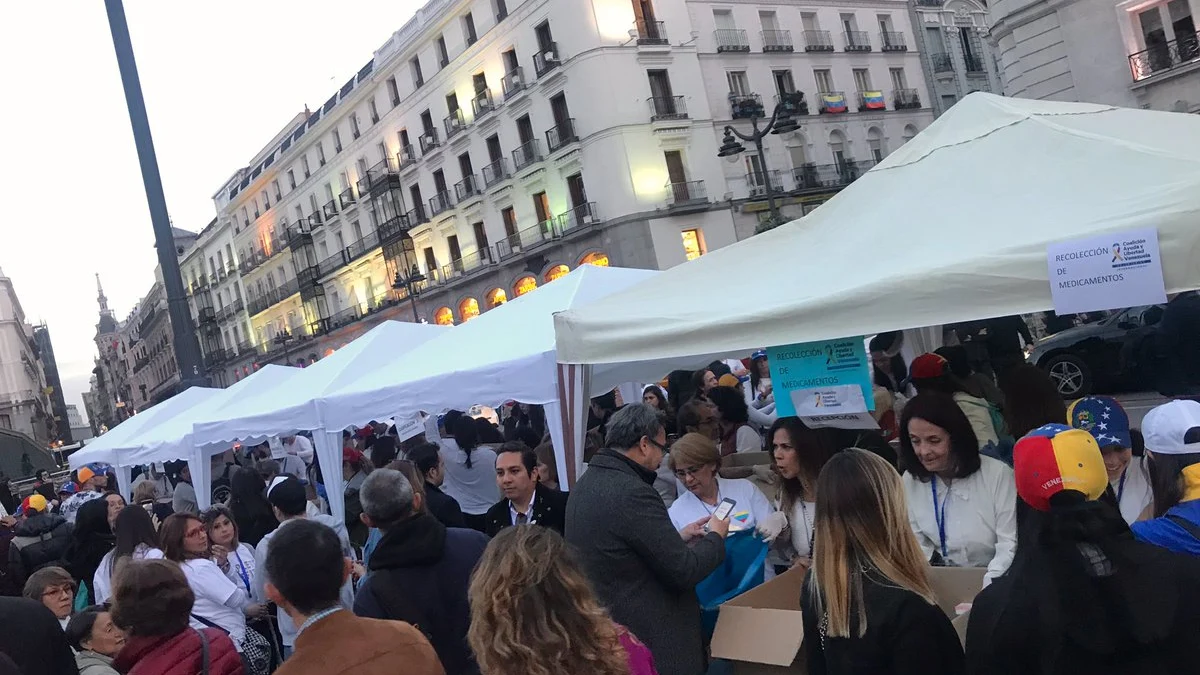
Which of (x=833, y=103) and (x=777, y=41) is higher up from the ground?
(x=777, y=41)

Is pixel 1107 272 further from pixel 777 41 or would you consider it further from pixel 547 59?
pixel 777 41

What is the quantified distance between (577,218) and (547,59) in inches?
248

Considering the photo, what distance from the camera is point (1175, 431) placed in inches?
100

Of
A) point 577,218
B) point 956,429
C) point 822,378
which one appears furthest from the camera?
point 577,218

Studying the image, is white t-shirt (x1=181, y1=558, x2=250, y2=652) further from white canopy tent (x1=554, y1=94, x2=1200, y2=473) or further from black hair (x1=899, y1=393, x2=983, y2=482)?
black hair (x1=899, y1=393, x2=983, y2=482)

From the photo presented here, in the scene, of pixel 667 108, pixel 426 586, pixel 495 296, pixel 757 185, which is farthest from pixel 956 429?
pixel 495 296

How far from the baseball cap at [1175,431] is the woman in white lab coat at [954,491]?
0.74m

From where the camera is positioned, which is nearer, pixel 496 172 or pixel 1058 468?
pixel 1058 468

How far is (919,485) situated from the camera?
11.7ft

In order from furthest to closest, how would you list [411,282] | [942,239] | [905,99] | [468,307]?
[411,282] → [468,307] → [905,99] → [942,239]

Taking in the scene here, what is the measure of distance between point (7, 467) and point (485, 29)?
3809 cm

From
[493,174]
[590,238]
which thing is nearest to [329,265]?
[493,174]

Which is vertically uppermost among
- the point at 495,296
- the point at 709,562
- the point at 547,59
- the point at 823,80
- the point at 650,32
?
the point at 650,32

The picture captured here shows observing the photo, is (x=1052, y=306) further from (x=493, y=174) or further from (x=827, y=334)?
(x=493, y=174)
